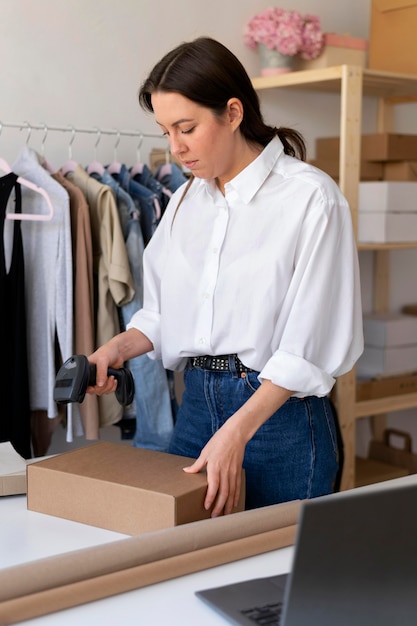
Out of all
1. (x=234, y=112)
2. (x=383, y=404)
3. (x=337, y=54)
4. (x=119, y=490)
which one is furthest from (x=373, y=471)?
(x=119, y=490)

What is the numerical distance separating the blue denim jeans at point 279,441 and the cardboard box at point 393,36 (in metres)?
2.05

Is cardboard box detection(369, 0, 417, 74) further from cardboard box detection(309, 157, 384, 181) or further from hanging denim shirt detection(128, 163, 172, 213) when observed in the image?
hanging denim shirt detection(128, 163, 172, 213)

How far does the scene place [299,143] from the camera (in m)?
1.92

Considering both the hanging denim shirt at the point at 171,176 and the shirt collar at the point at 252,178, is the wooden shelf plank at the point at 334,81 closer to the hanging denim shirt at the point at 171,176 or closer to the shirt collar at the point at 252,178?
the hanging denim shirt at the point at 171,176

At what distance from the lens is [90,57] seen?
304 cm

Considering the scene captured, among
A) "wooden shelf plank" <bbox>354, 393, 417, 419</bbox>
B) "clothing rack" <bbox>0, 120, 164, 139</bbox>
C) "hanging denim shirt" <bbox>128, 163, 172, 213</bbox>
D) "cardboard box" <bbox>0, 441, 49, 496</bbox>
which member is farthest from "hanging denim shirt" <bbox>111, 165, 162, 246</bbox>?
"cardboard box" <bbox>0, 441, 49, 496</bbox>

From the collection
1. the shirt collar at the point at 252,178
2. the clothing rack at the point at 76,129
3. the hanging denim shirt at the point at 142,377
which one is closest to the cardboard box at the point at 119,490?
the shirt collar at the point at 252,178

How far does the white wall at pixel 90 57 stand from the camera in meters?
2.87

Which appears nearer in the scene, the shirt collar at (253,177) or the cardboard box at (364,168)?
the shirt collar at (253,177)

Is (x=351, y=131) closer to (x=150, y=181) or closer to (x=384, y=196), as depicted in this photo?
(x=384, y=196)

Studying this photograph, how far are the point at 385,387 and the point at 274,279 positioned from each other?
180 centimetres

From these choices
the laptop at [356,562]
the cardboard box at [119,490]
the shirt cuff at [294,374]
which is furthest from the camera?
the shirt cuff at [294,374]

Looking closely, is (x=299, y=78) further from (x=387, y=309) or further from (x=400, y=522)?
(x=400, y=522)

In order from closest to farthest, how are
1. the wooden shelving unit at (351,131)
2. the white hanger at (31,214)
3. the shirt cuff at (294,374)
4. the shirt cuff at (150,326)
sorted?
the shirt cuff at (294,374), the shirt cuff at (150,326), the white hanger at (31,214), the wooden shelving unit at (351,131)
